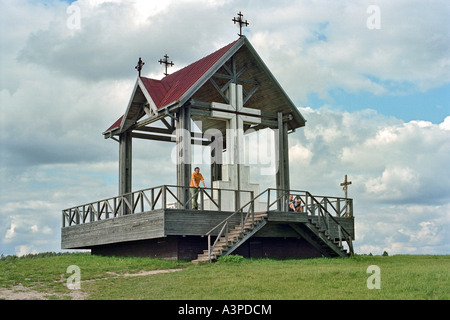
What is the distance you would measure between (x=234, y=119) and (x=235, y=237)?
6.10m

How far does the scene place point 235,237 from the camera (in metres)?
23.2

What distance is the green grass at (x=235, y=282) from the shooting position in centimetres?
1514

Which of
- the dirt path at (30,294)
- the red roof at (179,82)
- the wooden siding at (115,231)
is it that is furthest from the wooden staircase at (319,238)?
the dirt path at (30,294)

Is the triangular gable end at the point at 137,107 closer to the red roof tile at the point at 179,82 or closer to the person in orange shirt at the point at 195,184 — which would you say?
the red roof tile at the point at 179,82

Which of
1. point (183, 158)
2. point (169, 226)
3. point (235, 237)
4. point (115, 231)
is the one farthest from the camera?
point (115, 231)

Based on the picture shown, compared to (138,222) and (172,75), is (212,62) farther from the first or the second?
(138,222)

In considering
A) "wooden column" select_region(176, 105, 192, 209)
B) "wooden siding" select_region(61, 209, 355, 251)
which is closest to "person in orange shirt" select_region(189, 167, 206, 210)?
"wooden column" select_region(176, 105, 192, 209)

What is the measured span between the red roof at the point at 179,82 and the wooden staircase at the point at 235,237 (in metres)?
5.82

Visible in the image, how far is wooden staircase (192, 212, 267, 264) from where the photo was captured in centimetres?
2242

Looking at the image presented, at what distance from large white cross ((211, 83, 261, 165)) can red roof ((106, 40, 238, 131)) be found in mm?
1407

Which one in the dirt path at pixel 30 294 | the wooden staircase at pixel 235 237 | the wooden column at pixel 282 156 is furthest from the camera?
the wooden column at pixel 282 156

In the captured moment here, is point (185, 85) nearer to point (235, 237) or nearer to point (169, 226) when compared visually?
point (169, 226)

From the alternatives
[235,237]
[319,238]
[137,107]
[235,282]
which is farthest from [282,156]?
[235,282]
